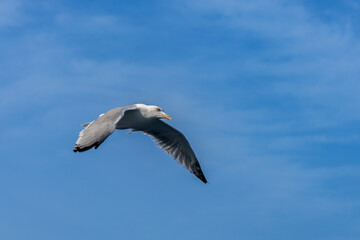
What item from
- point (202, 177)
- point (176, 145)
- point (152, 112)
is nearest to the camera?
point (152, 112)

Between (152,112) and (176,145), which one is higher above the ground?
(176,145)

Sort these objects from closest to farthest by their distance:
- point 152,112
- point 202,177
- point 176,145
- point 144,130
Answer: point 152,112 < point 144,130 < point 176,145 < point 202,177

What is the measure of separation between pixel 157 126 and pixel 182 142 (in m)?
1.58

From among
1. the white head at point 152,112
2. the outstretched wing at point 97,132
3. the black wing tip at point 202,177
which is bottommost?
the outstretched wing at point 97,132

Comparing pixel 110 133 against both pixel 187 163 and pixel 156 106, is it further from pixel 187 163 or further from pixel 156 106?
pixel 187 163

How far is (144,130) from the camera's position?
24.4 m

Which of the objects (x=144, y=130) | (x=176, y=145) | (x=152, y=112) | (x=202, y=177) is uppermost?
(x=144, y=130)

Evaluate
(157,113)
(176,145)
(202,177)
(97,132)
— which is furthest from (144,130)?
(97,132)

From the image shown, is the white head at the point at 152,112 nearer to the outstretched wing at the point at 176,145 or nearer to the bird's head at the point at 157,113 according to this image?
the bird's head at the point at 157,113

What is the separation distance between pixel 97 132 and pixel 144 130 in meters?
7.32

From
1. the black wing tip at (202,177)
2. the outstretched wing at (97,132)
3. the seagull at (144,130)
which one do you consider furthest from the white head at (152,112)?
the black wing tip at (202,177)

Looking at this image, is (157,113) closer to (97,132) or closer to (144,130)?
(144,130)

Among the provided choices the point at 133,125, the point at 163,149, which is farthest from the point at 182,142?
the point at 133,125

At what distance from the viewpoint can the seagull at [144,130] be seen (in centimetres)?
1692
